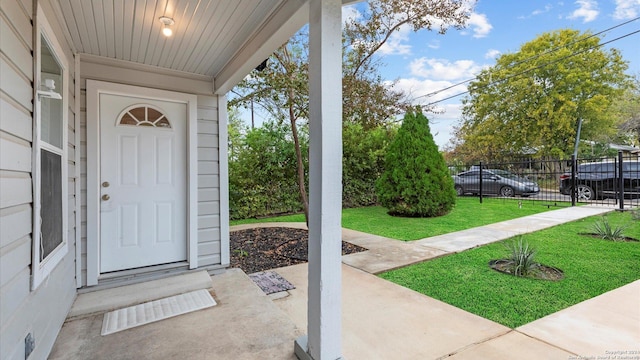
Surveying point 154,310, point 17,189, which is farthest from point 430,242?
point 17,189

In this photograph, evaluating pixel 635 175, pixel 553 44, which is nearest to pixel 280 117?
pixel 635 175

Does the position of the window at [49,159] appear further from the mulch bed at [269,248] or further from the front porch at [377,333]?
the mulch bed at [269,248]

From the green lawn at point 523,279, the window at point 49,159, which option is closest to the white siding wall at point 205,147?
the window at point 49,159

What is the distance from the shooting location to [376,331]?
203 cm

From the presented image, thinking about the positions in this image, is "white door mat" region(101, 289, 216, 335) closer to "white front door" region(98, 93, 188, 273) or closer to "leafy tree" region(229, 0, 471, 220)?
"white front door" region(98, 93, 188, 273)

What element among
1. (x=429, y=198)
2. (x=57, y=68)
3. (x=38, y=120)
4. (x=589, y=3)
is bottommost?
(x=429, y=198)

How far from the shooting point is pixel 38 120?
5.04ft

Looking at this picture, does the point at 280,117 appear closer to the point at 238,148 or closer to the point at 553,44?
the point at 238,148

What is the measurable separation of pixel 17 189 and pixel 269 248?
10.3 ft

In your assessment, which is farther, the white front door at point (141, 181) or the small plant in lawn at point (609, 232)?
the small plant in lawn at point (609, 232)

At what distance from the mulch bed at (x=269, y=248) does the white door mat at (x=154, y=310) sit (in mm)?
822

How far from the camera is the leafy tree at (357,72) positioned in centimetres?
405

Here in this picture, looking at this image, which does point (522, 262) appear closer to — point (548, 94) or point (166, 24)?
point (166, 24)

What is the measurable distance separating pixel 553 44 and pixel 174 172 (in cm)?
1900
